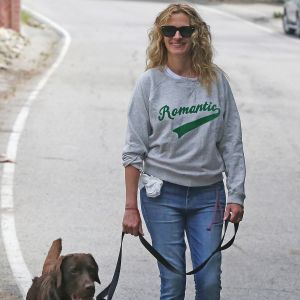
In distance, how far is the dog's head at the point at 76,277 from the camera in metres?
5.82

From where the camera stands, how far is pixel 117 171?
492 inches

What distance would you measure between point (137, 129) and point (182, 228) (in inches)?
22.7

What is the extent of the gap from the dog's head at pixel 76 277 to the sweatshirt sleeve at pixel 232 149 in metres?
0.82

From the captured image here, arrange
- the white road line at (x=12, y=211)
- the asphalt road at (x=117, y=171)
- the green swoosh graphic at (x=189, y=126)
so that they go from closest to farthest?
the green swoosh graphic at (x=189, y=126), the white road line at (x=12, y=211), the asphalt road at (x=117, y=171)

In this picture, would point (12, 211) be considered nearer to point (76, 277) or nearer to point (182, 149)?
point (76, 277)

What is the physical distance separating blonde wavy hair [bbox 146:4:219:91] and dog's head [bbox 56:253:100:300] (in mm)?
1077

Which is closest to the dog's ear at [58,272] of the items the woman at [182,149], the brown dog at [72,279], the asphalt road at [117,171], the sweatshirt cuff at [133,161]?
the brown dog at [72,279]

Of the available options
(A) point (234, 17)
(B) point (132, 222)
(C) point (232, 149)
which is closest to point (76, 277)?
(B) point (132, 222)

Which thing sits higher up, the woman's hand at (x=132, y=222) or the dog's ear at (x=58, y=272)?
the woman's hand at (x=132, y=222)

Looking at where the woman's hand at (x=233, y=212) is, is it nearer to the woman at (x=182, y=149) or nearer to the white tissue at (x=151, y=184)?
the woman at (x=182, y=149)

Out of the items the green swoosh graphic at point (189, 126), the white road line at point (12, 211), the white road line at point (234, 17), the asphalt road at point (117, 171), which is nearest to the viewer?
the green swoosh graphic at point (189, 126)

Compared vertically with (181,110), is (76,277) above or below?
below

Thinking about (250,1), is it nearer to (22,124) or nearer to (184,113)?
(22,124)

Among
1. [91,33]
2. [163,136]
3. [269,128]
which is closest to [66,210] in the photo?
[163,136]
